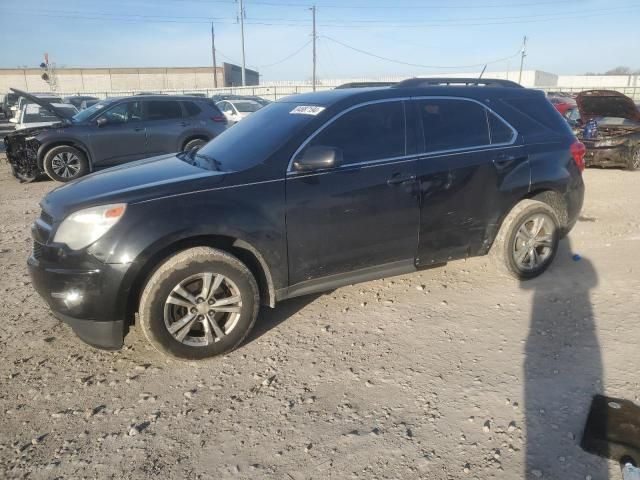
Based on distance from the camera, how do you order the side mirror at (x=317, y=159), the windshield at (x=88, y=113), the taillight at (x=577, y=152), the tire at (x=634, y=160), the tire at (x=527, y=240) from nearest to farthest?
the side mirror at (x=317, y=159) → the tire at (x=527, y=240) → the taillight at (x=577, y=152) → the windshield at (x=88, y=113) → the tire at (x=634, y=160)

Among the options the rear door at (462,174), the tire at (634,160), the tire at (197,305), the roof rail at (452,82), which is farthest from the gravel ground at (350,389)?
the tire at (634,160)

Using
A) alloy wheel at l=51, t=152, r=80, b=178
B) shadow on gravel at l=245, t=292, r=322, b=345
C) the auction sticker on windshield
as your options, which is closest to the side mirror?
the auction sticker on windshield

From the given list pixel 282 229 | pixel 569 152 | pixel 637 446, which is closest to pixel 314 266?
pixel 282 229

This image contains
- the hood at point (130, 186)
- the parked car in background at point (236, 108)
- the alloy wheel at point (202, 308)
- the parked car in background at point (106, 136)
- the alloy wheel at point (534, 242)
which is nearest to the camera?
the hood at point (130, 186)

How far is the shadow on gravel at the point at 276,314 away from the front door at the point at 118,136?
6.88 m

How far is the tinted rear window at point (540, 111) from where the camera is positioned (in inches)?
170

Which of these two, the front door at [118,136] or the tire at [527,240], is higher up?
the front door at [118,136]

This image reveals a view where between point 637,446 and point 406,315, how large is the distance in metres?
1.76

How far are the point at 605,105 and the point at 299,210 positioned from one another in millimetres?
9634

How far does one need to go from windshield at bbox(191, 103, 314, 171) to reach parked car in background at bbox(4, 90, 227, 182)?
587 centimetres

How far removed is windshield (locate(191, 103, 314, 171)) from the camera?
3365 millimetres

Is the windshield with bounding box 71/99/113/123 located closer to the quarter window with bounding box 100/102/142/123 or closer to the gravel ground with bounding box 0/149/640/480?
the quarter window with bounding box 100/102/142/123

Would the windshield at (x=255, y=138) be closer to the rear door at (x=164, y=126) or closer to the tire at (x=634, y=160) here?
the rear door at (x=164, y=126)

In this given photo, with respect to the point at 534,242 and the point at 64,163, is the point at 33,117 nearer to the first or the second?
the point at 64,163
